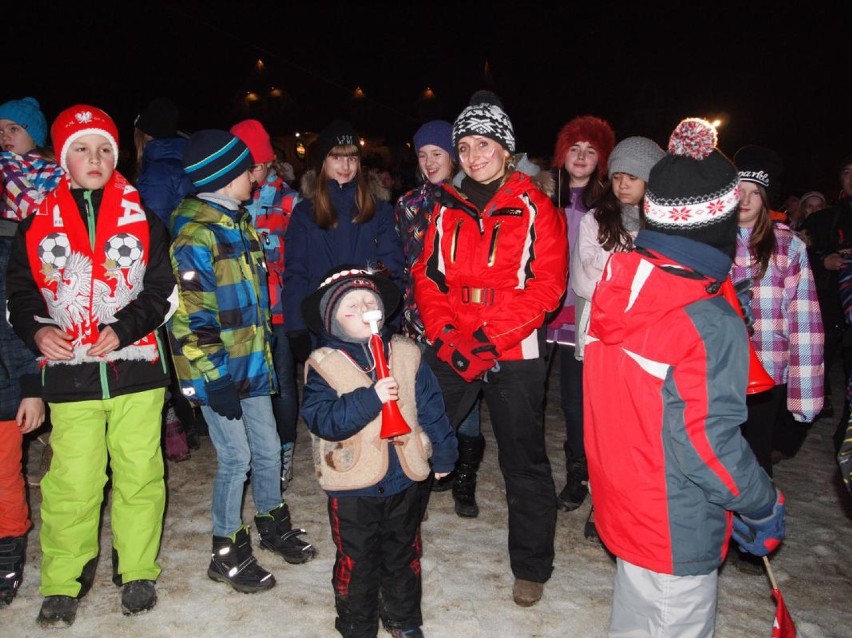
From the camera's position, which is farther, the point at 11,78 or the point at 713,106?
the point at 713,106

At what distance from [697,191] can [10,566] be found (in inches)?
145

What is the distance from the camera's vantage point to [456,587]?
325 centimetres

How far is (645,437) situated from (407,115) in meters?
34.4

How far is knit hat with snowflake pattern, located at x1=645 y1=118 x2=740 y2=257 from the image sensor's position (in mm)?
1867

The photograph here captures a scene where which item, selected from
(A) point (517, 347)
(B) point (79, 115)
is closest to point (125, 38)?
(B) point (79, 115)

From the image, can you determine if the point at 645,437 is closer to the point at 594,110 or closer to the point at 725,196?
the point at 725,196

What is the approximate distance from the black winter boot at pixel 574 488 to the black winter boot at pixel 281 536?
174 cm

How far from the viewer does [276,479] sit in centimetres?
346

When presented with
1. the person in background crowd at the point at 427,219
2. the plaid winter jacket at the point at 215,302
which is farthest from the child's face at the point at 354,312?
the person in background crowd at the point at 427,219

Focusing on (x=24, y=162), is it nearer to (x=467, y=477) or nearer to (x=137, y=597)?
(x=137, y=597)

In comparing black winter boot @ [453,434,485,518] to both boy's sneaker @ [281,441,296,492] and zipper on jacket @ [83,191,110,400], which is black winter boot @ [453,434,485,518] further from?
zipper on jacket @ [83,191,110,400]

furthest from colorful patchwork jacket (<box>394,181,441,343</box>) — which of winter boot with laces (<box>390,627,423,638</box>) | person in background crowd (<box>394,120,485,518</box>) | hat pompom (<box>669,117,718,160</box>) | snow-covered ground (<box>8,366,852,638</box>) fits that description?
Result: hat pompom (<box>669,117,718,160</box>)

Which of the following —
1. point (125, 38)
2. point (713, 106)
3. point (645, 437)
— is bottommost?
point (645, 437)

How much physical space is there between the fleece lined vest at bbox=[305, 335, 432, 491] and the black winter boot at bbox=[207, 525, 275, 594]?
3.38 ft
